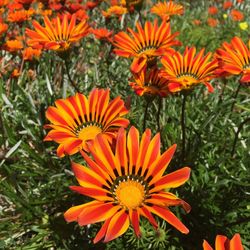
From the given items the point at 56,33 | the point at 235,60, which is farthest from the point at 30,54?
the point at 235,60

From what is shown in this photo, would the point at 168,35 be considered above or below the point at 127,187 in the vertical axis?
above

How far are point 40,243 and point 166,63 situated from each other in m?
1.24

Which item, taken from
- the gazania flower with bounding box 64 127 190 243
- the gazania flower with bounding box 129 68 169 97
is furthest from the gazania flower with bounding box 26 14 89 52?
the gazania flower with bounding box 64 127 190 243

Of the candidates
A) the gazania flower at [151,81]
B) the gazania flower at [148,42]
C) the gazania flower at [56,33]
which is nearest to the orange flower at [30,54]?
the gazania flower at [56,33]

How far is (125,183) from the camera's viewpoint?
161 cm

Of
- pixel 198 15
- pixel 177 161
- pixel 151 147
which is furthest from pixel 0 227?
pixel 198 15

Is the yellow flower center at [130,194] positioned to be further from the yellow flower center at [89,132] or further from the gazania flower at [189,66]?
the gazania flower at [189,66]

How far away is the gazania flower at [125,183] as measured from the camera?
1326mm

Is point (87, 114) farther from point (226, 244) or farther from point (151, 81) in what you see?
point (226, 244)

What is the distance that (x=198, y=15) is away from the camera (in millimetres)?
6957

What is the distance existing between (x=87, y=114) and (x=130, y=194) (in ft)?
1.90

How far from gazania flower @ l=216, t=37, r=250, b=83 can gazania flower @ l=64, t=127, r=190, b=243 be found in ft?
2.10

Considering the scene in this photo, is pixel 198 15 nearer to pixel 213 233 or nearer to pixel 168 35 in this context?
pixel 168 35

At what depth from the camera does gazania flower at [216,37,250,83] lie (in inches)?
75.7
